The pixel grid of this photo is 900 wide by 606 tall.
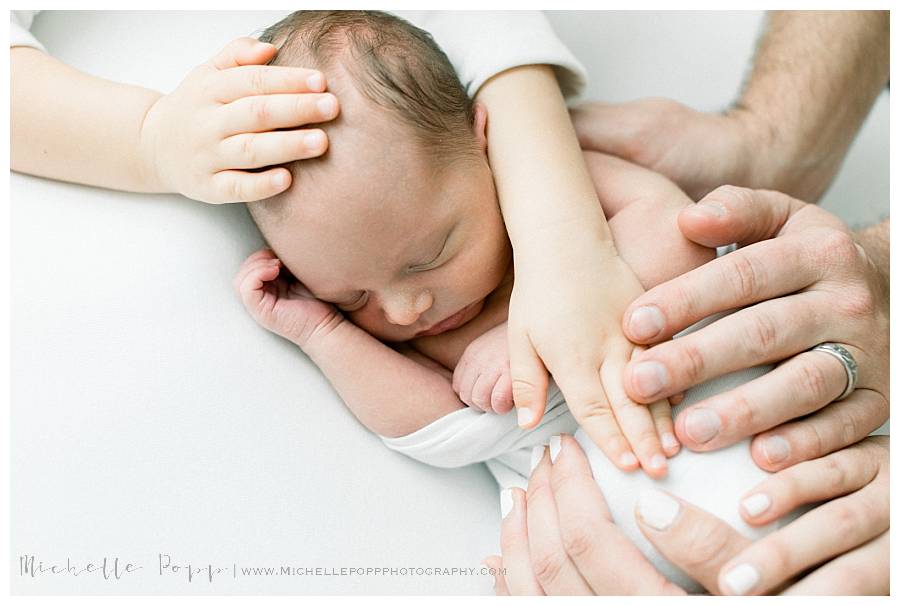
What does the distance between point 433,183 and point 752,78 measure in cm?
94

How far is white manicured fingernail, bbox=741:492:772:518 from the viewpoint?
3.00ft

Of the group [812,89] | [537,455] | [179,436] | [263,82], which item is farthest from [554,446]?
[812,89]

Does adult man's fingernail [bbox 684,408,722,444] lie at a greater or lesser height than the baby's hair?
lesser

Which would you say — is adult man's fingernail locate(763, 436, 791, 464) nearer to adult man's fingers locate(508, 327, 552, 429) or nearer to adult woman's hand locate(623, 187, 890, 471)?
adult woman's hand locate(623, 187, 890, 471)

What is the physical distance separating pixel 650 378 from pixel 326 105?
523mm

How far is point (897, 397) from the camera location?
3.52 ft

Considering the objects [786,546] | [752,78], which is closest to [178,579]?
[786,546]

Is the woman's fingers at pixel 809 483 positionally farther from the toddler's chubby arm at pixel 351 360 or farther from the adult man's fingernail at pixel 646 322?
the toddler's chubby arm at pixel 351 360

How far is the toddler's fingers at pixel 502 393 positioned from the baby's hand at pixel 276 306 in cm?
27

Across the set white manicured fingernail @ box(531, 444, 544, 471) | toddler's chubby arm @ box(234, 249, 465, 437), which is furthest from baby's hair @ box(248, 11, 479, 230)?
white manicured fingernail @ box(531, 444, 544, 471)

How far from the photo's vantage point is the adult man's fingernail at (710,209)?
3.44 ft

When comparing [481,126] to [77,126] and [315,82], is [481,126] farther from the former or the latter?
[77,126]

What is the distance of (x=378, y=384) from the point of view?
1182 mm

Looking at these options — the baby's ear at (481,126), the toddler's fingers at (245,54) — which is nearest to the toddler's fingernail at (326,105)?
the toddler's fingers at (245,54)
